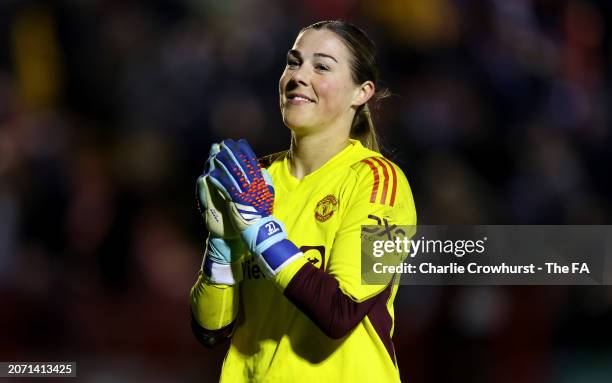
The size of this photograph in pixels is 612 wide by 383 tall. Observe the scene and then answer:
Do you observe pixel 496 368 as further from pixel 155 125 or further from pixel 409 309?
pixel 155 125

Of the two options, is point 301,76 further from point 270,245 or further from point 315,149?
point 270,245

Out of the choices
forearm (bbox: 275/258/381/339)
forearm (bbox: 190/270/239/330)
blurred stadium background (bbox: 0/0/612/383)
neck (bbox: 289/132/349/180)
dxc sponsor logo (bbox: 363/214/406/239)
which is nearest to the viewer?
forearm (bbox: 275/258/381/339)

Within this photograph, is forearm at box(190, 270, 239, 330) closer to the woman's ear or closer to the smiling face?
the smiling face

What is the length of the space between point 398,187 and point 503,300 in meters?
2.22

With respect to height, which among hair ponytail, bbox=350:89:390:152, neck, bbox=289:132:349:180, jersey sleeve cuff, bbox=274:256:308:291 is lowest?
jersey sleeve cuff, bbox=274:256:308:291

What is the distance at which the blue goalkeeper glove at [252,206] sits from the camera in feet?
7.72

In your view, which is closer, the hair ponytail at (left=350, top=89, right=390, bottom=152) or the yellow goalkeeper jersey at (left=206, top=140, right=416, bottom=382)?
the yellow goalkeeper jersey at (left=206, top=140, right=416, bottom=382)

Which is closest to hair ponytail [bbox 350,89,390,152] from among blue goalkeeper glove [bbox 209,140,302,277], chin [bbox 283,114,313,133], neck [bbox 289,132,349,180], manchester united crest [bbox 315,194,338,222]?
neck [bbox 289,132,349,180]

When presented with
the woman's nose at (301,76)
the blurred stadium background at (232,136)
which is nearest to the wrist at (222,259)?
the woman's nose at (301,76)

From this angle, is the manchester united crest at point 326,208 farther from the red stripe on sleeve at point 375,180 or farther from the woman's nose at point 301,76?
the woman's nose at point 301,76

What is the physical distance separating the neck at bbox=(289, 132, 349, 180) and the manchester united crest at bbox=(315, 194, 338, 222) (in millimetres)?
165

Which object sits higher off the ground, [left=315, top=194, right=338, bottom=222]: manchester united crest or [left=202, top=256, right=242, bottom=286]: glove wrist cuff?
[left=315, top=194, right=338, bottom=222]: manchester united crest

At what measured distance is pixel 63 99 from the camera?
6.06 m

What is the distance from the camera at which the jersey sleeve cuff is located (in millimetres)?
2322
